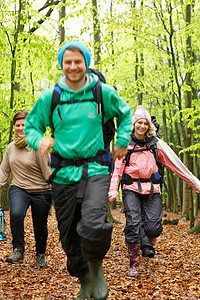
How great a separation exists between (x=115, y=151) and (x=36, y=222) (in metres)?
2.82

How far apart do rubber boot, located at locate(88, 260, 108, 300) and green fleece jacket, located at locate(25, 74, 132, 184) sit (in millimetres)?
826

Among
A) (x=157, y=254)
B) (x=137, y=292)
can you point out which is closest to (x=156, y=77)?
(x=157, y=254)

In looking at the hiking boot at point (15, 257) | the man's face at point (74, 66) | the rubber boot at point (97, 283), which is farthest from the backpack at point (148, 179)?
the man's face at point (74, 66)

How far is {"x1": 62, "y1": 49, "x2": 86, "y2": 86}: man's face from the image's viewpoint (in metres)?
3.28

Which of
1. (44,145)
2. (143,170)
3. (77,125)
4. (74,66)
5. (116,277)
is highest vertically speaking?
(74,66)

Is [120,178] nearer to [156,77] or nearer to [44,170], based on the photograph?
[44,170]

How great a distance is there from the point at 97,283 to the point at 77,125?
4.82 feet

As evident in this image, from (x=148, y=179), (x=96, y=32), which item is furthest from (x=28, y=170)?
(x=96, y=32)

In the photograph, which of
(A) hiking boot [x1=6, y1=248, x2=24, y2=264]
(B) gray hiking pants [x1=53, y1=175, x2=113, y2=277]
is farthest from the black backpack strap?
(A) hiking boot [x1=6, y1=248, x2=24, y2=264]

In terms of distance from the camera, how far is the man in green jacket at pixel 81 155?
10.1ft

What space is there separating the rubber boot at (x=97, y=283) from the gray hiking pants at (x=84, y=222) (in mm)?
98

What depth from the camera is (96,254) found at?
3123mm

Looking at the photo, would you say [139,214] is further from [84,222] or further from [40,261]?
[84,222]

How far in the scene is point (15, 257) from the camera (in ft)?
17.6
